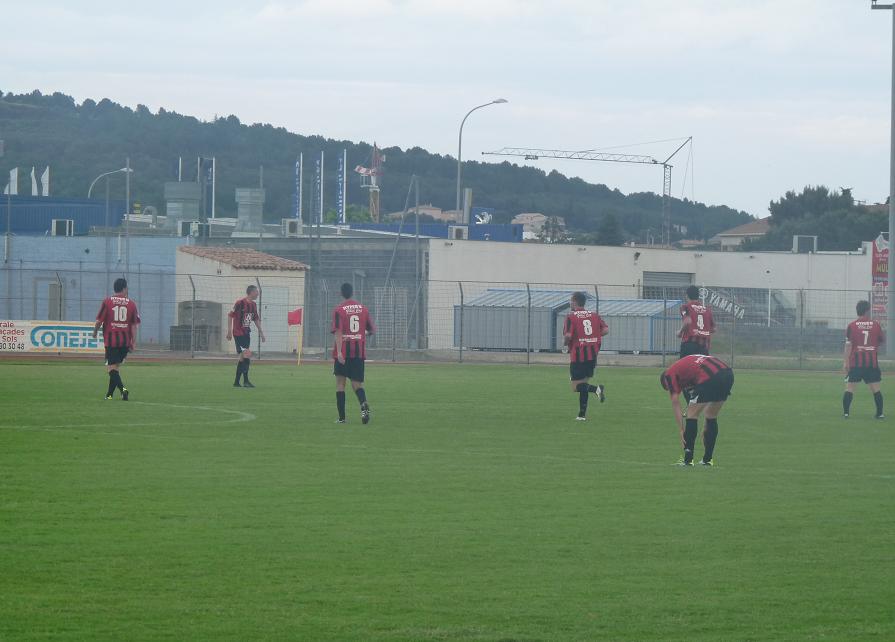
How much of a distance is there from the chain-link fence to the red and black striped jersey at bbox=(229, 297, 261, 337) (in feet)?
49.6

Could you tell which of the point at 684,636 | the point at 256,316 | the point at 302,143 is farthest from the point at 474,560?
the point at 302,143

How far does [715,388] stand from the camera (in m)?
13.4

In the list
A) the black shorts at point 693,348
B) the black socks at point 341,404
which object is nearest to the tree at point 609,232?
the black shorts at point 693,348

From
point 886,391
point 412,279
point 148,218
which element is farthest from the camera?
point 148,218

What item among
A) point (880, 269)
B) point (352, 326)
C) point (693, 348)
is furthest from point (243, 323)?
point (880, 269)

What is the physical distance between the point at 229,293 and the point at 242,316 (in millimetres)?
22792

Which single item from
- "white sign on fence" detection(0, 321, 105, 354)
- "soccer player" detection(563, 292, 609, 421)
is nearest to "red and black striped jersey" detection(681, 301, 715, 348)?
"soccer player" detection(563, 292, 609, 421)

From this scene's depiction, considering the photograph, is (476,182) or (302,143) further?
(476,182)

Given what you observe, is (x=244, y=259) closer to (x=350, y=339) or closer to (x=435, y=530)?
(x=350, y=339)

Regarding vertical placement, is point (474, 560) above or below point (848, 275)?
below

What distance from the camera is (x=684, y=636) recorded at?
23.1 feet

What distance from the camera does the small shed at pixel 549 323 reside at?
149ft

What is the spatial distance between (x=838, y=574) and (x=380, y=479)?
5.38m

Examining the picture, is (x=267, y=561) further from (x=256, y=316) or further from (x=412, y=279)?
(x=412, y=279)
